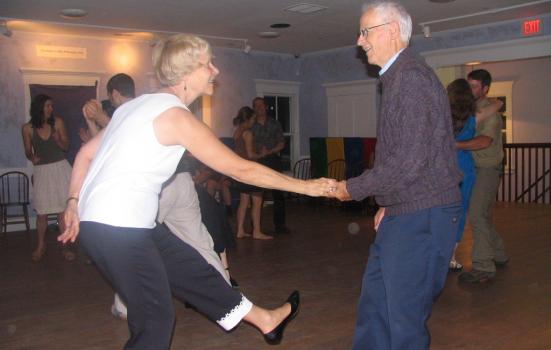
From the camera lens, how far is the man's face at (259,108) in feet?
22.2

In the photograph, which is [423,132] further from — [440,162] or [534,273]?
[534,273]

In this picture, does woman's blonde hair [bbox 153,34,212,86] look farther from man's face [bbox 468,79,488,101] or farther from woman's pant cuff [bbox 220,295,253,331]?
man's face [bbox 468,79,488,101]

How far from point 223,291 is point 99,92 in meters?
7.14

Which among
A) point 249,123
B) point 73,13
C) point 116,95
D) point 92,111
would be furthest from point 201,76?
point 73,13

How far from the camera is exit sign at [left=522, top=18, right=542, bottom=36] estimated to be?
25.9ft

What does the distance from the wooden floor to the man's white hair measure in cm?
177

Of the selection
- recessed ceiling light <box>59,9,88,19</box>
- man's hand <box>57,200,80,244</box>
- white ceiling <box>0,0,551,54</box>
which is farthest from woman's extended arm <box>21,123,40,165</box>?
man's hand <box>57,200,80,244</box>

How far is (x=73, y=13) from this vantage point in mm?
7211

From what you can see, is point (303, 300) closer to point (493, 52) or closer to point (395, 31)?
point (395, 31)

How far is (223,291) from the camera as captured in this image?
7.72 feet

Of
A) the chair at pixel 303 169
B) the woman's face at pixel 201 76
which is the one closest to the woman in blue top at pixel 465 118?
the woman's face at pixel 201 76

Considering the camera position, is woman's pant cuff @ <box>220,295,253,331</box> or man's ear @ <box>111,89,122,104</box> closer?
woman's pant cuff @ <box>220,295,253,331</box>

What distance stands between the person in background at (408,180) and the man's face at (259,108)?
4.56 m

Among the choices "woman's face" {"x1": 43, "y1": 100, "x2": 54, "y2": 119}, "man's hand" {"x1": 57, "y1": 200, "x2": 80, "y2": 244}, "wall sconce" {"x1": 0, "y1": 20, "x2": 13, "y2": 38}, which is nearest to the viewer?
"man's hand" {"x1": 57, "y1": 200, "x2": 80, "y2": 244}
